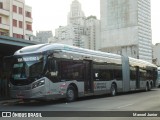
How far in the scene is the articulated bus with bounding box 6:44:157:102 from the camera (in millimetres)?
17719

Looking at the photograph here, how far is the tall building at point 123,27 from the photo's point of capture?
12612 centimetres

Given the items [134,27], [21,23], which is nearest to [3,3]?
[21,23]

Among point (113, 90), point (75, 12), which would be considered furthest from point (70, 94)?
point (75, 12)

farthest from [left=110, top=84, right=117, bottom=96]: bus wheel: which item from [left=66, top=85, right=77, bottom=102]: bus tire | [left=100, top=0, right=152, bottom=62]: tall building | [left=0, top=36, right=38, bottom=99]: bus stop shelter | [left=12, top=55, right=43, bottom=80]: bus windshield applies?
[left=100, top=0, right=152, bottom=62]: tall building

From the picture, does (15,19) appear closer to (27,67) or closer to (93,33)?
(93,33)

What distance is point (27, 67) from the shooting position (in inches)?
712

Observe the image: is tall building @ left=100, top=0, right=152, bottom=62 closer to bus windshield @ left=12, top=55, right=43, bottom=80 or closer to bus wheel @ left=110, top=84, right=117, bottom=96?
bus wheel @ left=110, top=84, right=117, bottom=96

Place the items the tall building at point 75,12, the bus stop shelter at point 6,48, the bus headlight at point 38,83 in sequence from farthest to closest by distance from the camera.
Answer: the tall building at point 75,12 < the bus stop shelter at point 6,48 < the bus headlight at point 38,83

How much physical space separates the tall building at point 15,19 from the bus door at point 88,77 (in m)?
54.8

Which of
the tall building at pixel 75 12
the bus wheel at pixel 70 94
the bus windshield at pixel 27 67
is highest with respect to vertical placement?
the tall building at pixel 75 12

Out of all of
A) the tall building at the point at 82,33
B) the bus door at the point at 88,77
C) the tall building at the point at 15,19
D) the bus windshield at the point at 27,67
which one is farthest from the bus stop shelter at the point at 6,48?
the tall building at the point at 82,33

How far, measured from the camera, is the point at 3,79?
80.3 ft

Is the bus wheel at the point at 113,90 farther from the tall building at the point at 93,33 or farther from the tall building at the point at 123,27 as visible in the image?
the tall building at the point at 93,33

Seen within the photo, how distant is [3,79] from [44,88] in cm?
775
